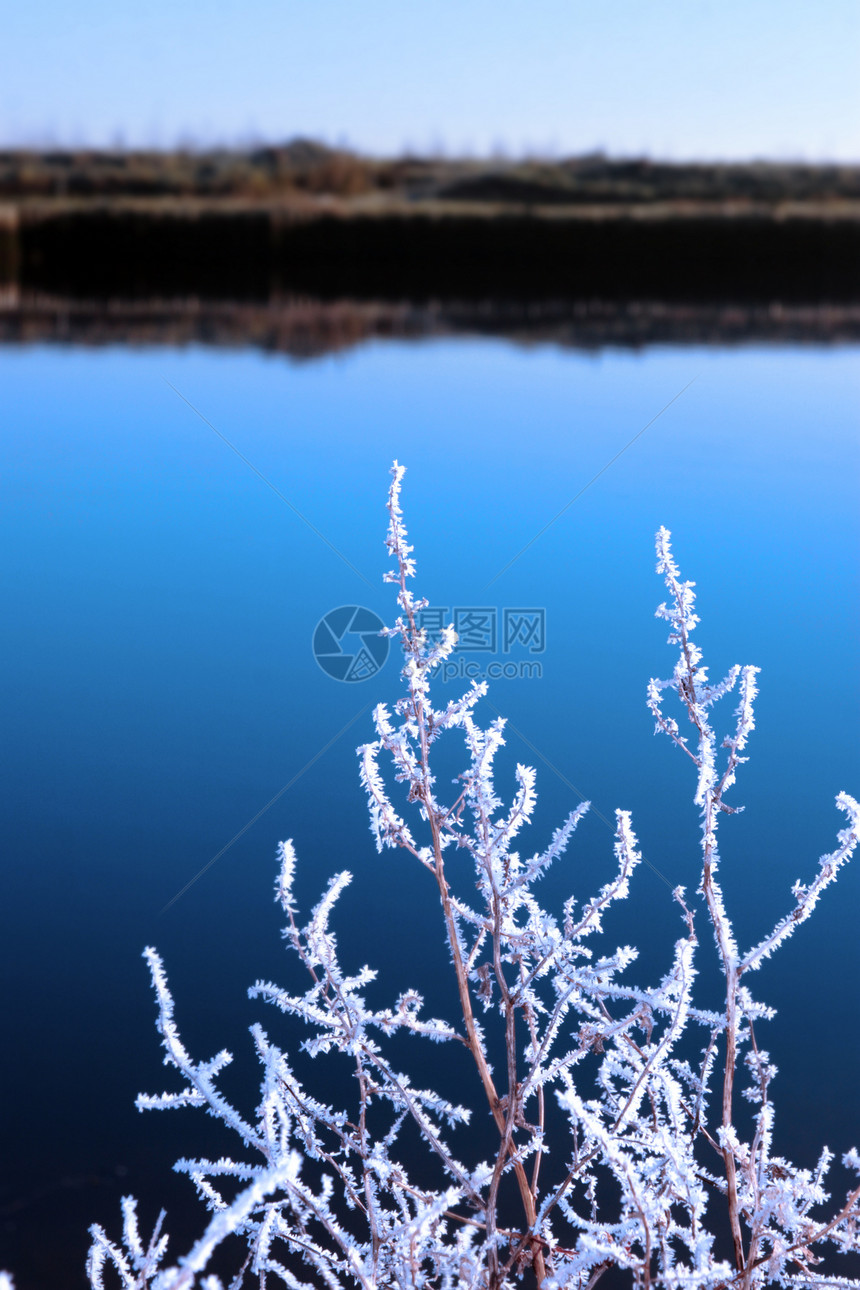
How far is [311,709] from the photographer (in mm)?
11820

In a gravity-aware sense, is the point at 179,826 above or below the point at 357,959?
above

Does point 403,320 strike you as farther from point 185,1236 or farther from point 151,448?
point 185,1236

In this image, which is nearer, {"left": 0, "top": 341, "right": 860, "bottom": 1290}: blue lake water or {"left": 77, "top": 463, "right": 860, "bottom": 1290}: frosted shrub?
{"left": 77, "top": 463, "right": 860, "bottom": 1290}: frosted shrub

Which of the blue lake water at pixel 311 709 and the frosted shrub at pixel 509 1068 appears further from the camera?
the blue lake water at pixel 311 709

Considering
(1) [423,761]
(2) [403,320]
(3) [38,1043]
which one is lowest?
(3) [38,1043]

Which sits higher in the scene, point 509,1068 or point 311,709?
point 311,709

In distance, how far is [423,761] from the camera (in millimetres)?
1544

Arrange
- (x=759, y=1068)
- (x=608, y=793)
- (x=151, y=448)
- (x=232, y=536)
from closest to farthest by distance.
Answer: (x=759, y=1068)
(x=608, y=793)
(x=232, y=536)
(x=151, y=448)

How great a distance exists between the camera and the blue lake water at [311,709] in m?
7.07

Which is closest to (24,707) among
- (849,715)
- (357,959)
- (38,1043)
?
(38,1043)

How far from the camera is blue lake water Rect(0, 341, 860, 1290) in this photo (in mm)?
7074

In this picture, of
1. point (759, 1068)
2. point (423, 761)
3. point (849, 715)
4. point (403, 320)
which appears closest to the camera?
point (423, 761)

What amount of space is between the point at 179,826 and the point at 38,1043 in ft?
8.11

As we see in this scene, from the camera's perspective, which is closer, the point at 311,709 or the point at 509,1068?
the point at 509,1068
